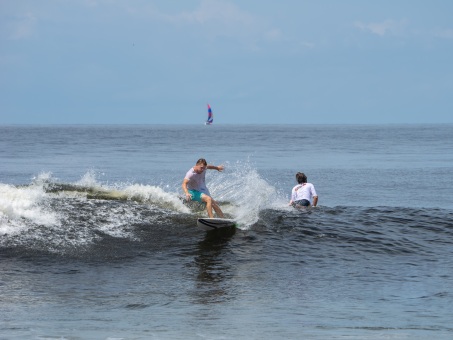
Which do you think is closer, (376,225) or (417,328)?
(417,328)

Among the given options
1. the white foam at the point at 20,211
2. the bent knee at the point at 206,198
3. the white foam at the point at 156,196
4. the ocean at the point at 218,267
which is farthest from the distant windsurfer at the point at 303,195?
the white foam at the point at 20,211

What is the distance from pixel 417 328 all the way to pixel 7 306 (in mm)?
6124

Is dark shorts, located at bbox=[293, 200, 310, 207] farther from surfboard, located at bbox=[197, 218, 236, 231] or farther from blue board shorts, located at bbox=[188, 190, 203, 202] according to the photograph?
blue board shorts, located at bbox=[188, 190, 203, 202]

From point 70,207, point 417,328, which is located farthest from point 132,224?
point 417,328

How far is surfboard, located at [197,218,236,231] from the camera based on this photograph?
57.4ft

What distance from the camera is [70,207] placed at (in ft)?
61.6

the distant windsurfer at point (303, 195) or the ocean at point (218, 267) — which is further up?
the distant windsurfer at point (303, 195)

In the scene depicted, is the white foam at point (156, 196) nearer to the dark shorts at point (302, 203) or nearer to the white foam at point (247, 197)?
the white foam at point (247, 197)

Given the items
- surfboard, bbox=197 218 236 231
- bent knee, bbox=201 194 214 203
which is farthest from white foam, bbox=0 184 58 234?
bent knee, bbox=201 194 214 203

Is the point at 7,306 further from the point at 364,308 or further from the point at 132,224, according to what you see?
the point at 132,224

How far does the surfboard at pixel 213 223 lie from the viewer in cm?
1748

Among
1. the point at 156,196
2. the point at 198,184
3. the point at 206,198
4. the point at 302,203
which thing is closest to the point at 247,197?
the point at 302,203

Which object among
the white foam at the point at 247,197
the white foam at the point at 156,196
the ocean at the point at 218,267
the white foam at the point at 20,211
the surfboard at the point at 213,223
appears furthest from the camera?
the white foam at the point at 156,196

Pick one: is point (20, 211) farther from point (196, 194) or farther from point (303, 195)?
point (303, 195)
